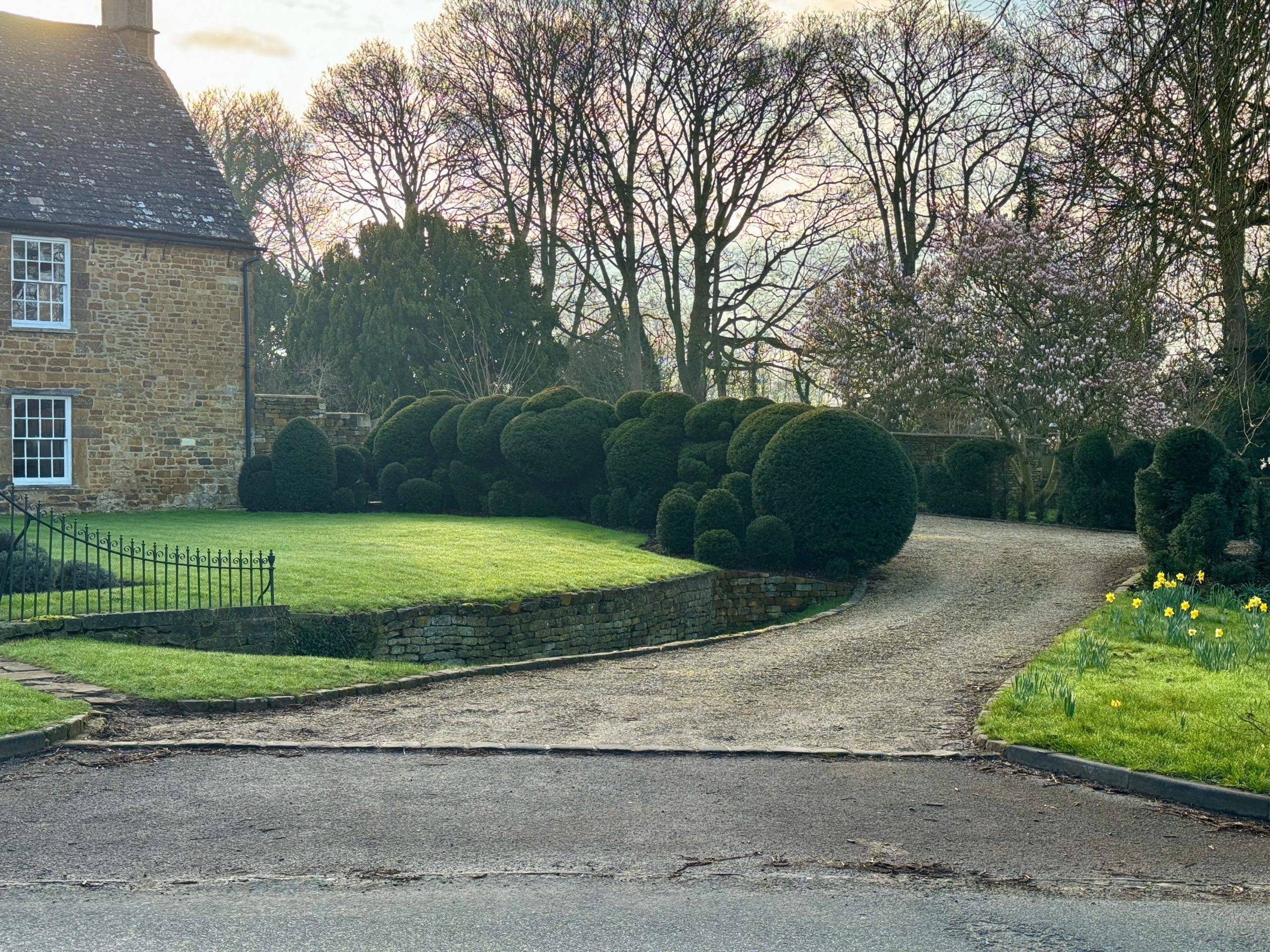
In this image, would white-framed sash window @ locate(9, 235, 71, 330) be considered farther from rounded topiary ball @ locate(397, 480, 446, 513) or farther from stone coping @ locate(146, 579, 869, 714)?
stone coping @ locate(146, 579, 869, 714)

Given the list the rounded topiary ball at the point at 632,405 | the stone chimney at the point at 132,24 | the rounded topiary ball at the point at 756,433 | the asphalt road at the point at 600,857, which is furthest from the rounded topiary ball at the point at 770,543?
the stone chimney at the point at 132,24

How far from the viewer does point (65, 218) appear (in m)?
26.3

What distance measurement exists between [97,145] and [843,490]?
18.7 meters

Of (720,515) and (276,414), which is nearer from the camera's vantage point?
(720,515)

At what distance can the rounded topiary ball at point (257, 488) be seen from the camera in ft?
93.1

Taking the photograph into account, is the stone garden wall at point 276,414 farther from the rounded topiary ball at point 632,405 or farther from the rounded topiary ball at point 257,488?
the rounded topiary ball at point 632,405

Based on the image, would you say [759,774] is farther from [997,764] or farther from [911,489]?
[911,489]

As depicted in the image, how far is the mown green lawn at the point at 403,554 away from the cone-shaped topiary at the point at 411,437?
1899 millimetres

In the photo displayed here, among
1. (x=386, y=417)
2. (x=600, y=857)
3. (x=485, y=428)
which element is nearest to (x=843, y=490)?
(x=485, y=428)

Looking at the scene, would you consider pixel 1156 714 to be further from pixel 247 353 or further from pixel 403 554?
pixel 247 353

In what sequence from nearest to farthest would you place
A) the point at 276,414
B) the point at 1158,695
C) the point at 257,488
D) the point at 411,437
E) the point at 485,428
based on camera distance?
the point at 1158,695, the point at 485,428, the point at 257,488, the point at 411,437, the point at 276,414

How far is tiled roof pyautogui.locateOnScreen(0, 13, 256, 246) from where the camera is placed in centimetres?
2672

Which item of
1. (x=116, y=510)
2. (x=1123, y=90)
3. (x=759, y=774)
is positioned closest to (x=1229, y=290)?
(x=1123, y=90)

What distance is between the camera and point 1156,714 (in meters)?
9.38
